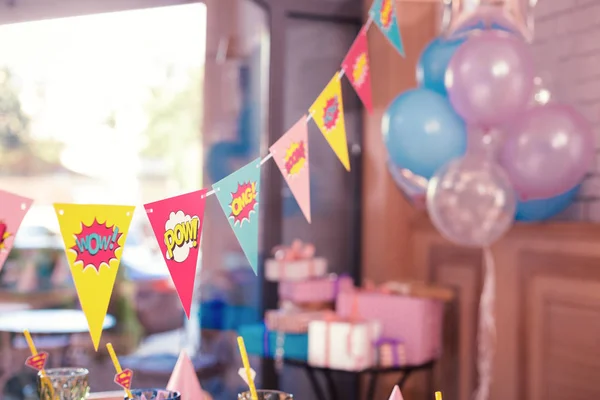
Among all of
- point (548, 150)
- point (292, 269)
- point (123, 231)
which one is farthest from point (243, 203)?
point (292, 269)

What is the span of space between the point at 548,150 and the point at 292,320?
1.26m

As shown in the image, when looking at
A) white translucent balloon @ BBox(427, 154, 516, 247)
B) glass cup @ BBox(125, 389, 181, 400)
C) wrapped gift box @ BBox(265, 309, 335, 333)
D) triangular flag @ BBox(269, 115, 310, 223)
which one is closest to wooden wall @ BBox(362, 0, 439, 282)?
wrapped gift box @ BBox(265, 309, 335, 333)

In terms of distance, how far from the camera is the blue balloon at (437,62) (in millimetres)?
2656

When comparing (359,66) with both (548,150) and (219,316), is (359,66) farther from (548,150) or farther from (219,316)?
(219,316)

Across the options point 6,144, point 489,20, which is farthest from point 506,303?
point 6,144

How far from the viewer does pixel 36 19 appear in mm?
3244

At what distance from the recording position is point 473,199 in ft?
7.90

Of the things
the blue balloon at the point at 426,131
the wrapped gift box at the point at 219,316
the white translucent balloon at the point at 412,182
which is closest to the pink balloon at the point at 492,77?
the blue balloon at the point at 426,131

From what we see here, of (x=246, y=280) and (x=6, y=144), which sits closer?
(x=6, y=144)

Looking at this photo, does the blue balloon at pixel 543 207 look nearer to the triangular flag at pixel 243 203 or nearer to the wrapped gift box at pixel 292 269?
the wrapped gift box at pixel 292 269

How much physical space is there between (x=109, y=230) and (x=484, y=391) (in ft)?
6.69

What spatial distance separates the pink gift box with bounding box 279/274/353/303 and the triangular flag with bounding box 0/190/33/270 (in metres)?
2.04

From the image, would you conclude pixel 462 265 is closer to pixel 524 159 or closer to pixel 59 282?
pixel 524 159

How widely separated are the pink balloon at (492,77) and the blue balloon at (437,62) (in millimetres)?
205
